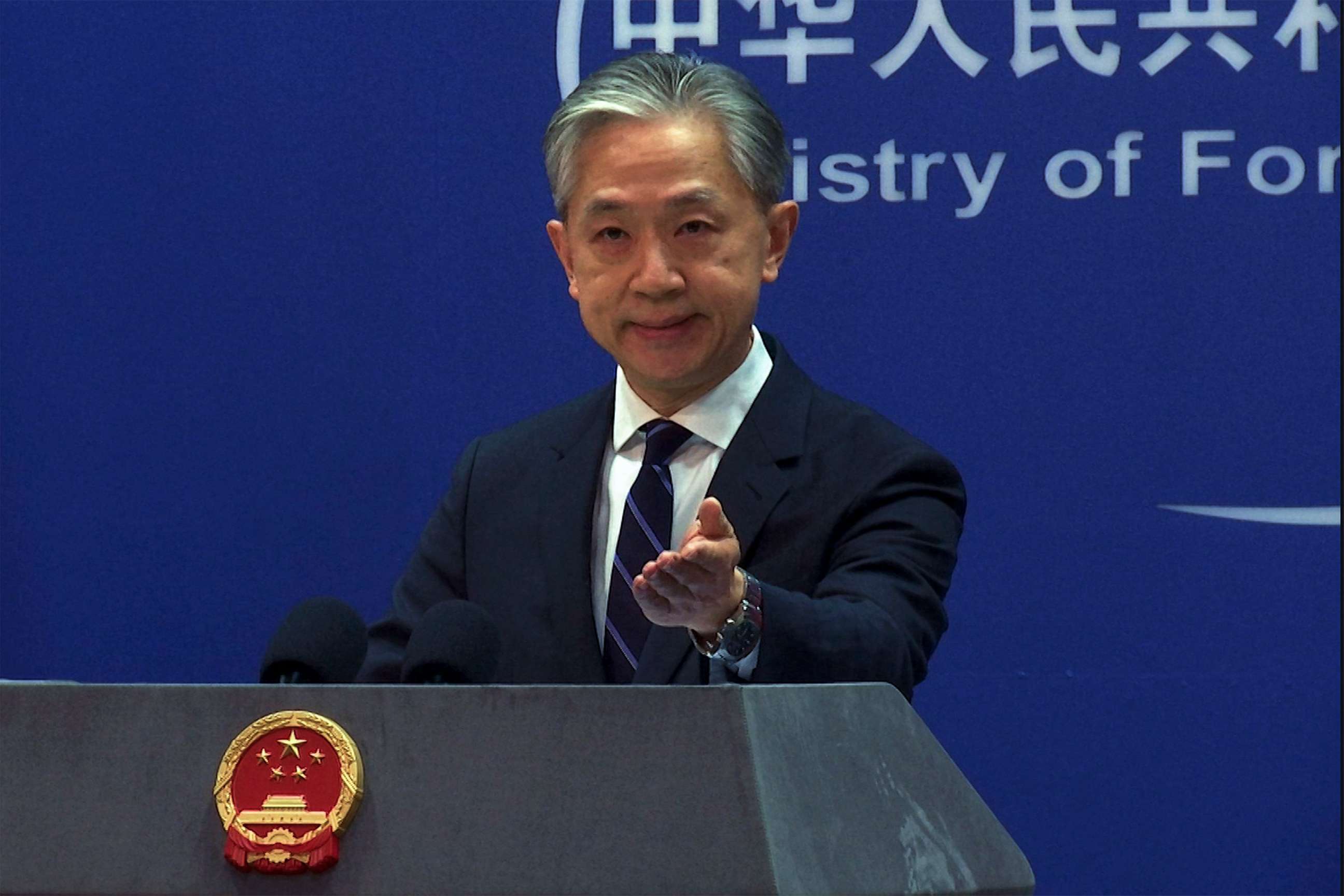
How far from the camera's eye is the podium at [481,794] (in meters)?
1.12

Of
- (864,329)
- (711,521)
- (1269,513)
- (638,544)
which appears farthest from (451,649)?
(1269,513)

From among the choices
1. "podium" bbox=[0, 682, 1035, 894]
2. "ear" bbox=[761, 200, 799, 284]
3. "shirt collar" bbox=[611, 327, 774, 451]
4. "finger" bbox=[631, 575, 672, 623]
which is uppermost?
"ear" bbox=[761, 200, 799, 284]

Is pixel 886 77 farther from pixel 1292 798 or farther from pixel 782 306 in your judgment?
pixel 1292 798

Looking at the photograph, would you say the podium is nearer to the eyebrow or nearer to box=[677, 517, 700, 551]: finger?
box=[677, 517, 700, 551]: finger

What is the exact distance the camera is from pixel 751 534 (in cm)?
177

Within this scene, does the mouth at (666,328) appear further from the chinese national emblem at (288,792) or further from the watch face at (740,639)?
the chinese national emblem at (288,792)

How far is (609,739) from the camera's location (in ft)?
3.75

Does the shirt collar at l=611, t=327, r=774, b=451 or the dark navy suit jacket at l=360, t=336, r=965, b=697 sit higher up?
the shirt collar at l=611, t=327, r=774, b=451

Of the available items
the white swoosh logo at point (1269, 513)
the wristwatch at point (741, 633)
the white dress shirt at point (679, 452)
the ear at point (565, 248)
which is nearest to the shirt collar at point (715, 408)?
the white dress shirt at point (679, 452)

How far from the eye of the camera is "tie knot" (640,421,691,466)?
1.87 meters

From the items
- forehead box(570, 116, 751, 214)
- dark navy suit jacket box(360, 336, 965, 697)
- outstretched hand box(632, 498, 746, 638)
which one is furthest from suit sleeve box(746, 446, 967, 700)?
forehead box(570, 116, 751, 214)

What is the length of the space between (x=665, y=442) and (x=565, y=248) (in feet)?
0.78

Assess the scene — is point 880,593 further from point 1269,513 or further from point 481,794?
point 1269,513

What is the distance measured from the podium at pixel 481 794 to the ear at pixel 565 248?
2.56 ft
